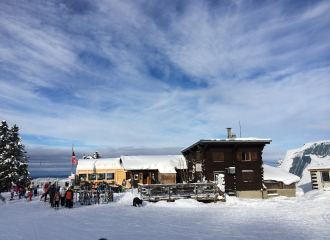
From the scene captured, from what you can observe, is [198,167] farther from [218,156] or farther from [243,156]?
[243,156]

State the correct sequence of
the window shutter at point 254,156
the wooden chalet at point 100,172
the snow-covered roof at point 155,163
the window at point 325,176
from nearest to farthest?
the window shutter at point 254,156, the window at point 325,176, the snow-covered roof at point 155,163, the wooden chalet at point 100,172

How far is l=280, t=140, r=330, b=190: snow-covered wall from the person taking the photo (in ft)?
236

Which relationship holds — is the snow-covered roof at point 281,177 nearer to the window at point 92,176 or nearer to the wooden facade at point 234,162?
the wooden facade at point 234,162

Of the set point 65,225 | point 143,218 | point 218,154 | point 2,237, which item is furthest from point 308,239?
point 218,154

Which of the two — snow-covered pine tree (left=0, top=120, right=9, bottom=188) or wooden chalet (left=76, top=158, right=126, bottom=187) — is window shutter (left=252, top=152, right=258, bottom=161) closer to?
wooden chalet (left=76, top=158, right=126, bottom=187)

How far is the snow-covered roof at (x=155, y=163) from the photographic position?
3382 centimetres

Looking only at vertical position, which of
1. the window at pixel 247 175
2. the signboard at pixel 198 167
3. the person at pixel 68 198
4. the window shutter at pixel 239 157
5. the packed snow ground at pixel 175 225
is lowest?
the packed snow ground at pixel 175 225

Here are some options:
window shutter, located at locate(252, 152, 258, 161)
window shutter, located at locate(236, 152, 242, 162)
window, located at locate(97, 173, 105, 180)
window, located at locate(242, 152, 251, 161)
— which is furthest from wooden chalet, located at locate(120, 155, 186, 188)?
window shutter, located at locate(252, 152, 258, 161)

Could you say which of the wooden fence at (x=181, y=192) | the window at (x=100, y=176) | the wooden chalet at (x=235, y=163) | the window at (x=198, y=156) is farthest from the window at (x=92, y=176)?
the wooden fence at (x=181, y=192)

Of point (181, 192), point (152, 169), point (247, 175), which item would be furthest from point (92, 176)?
point (247, 175)

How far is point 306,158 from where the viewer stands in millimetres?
76500

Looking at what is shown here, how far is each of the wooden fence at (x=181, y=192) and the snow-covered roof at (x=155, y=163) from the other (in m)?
12.5

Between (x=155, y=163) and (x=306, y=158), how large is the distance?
202ft

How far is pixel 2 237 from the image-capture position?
9117 millimetres
